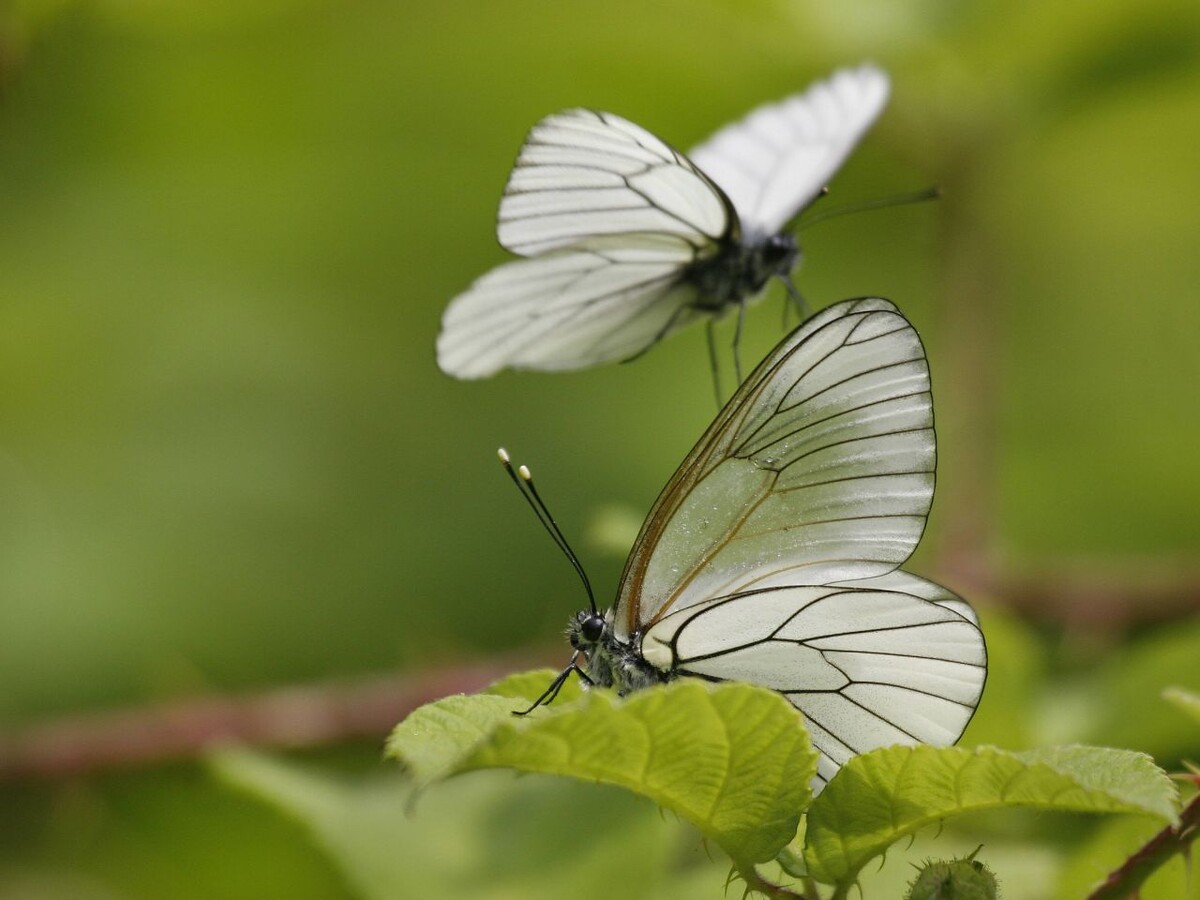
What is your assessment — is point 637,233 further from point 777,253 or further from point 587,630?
point 587,630

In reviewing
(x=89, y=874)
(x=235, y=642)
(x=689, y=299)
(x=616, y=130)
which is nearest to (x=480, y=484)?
(x=235, y=642)

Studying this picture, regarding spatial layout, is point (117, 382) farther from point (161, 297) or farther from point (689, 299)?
point (689, 299)

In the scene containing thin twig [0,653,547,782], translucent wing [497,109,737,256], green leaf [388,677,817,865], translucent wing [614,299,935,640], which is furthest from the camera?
thin twig [0,653,547,782]

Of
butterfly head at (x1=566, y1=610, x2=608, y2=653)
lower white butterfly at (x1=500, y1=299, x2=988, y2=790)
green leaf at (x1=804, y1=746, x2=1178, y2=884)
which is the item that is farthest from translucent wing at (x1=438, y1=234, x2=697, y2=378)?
green leaf at (x1=804, y1=746, x2=1178, y2=884)

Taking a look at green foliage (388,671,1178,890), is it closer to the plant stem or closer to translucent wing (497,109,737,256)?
the plant stem

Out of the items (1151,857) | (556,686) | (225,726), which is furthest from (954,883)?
(225,726)

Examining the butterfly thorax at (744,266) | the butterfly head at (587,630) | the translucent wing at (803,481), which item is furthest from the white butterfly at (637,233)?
the butterfly head at (587,630)

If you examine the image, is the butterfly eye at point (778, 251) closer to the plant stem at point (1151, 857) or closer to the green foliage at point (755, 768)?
the green foliage at point (755, 768)
